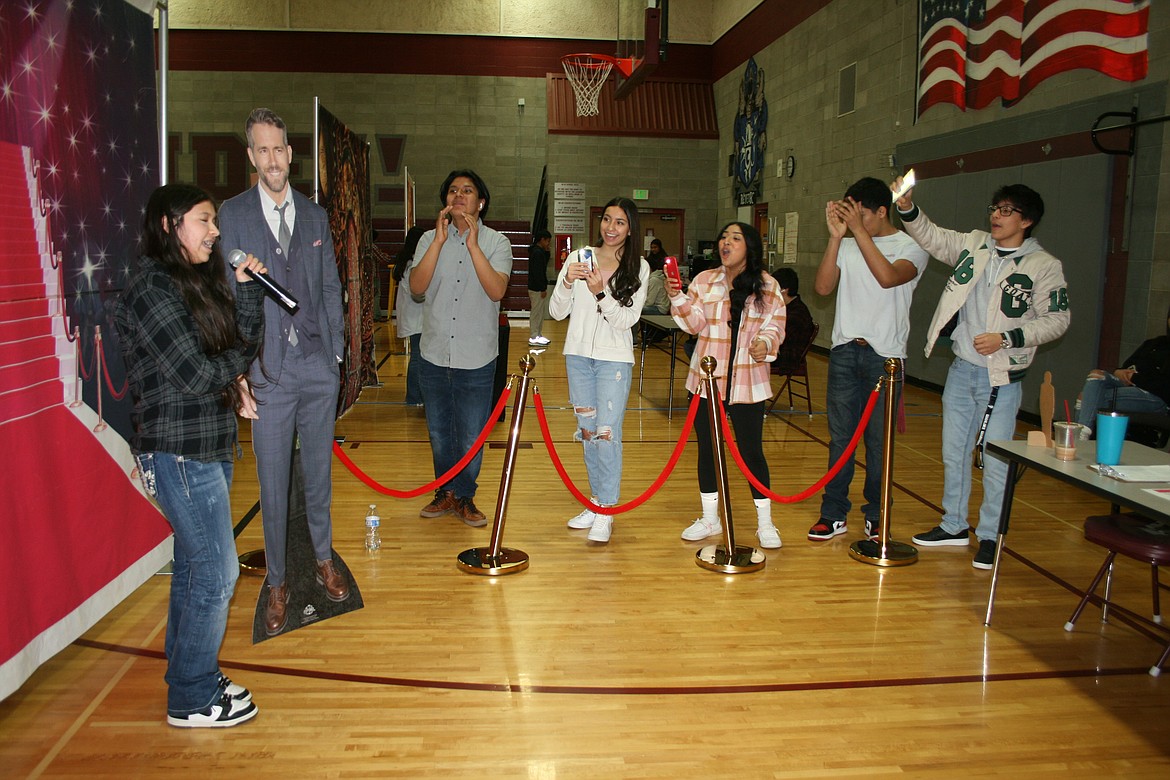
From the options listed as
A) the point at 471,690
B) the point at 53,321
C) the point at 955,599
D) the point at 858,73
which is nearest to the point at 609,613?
the point at 471,690

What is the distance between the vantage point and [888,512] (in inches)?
179

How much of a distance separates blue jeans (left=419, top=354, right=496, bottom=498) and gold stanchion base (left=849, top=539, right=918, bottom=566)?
2097mm

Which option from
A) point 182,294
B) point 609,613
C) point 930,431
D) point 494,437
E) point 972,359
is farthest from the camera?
point 930,431

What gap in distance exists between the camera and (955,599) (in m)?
4.05

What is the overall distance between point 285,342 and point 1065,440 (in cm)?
304

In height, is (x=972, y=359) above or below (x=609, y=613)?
above

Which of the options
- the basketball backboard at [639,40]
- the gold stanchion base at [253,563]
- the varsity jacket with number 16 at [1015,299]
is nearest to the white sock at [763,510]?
the varsity jacket with number 16 at [1015,299]

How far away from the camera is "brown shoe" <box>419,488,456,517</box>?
5152mm

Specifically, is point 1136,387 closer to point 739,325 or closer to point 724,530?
point 739,325

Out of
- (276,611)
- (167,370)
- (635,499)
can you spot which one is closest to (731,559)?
(635,499)

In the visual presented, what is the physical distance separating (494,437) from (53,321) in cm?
438

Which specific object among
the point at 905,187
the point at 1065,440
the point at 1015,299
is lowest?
the point at 1065,440

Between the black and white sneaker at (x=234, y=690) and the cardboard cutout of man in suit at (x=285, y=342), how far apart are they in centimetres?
58

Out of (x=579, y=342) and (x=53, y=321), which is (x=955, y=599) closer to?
(x=579, y=342)
